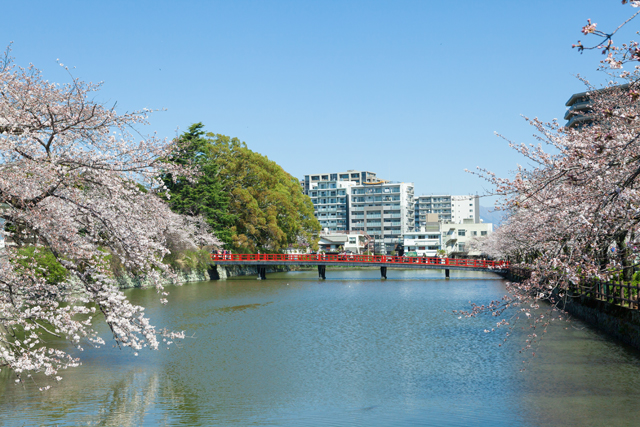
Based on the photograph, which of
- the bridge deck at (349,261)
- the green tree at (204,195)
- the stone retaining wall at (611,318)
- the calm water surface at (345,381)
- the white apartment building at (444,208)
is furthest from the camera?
the white apartment building at (444,208)

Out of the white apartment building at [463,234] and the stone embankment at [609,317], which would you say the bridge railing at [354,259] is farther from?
the white apartment building at [463,234]

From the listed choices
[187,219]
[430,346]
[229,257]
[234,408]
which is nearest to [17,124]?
[234,408]

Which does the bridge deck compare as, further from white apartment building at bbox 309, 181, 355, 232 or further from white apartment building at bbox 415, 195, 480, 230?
white apartment building at bbox 415, 195, 480, 230

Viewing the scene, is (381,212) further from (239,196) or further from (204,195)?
(204,195)

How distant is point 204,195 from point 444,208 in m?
101

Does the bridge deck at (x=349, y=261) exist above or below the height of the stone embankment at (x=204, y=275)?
above

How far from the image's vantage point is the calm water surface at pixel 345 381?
969 centimetres

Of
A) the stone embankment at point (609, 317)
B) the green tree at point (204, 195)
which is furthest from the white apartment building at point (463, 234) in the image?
the stone embankment at point (609, 317)

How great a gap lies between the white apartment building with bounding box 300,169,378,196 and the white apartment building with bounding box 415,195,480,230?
1329cm

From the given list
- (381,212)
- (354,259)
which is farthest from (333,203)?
(354,259)

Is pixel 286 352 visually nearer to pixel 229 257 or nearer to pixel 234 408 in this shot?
pixel 234 408

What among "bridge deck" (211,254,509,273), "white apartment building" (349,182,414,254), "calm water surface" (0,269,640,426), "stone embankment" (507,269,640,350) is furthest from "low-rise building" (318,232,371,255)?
"calm water surface" (0,269,640,426)

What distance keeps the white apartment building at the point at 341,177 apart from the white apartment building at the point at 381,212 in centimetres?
1508

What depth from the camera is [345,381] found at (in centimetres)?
1235
